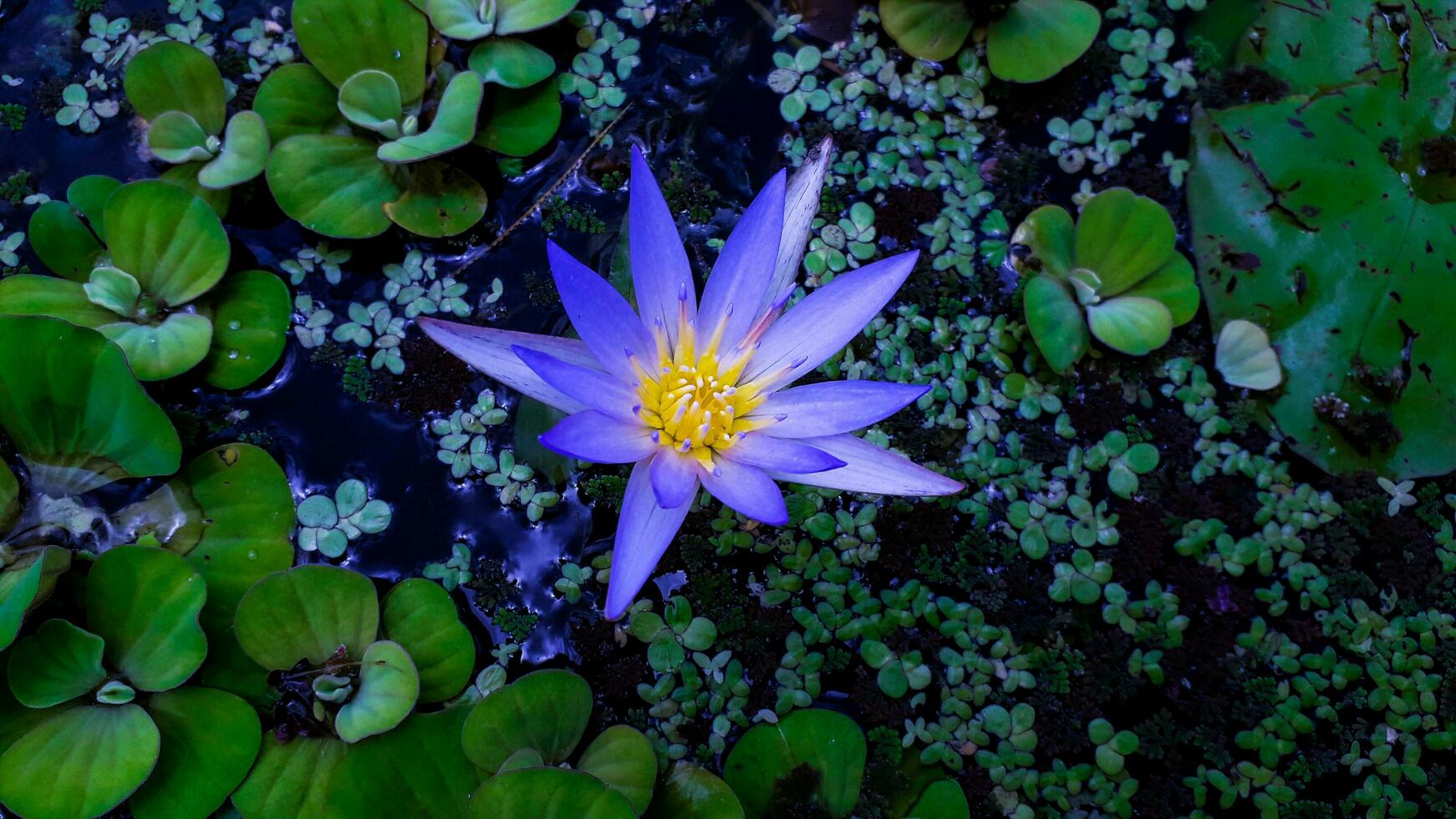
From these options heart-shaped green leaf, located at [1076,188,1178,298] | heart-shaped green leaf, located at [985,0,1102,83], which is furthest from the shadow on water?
heart-shaped green leaf, located at [1076,188,1178,298]

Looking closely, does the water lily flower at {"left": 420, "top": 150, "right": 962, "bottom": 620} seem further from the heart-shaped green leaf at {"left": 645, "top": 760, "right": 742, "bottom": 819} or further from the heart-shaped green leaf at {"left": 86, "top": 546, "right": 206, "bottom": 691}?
the heart-shaped green leaf at {"left": 86, "top": 546, "right": 206, "bottom": 691}

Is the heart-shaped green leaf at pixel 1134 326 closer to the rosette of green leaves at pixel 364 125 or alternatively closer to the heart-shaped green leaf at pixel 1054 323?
the heart-shaped green leaf at pixel 1054 323

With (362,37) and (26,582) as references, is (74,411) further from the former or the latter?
(362,37)

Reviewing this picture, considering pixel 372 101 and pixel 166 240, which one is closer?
pixel 166 240

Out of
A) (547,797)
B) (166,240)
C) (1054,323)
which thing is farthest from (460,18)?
(547,797)

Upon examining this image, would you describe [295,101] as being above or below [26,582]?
above
